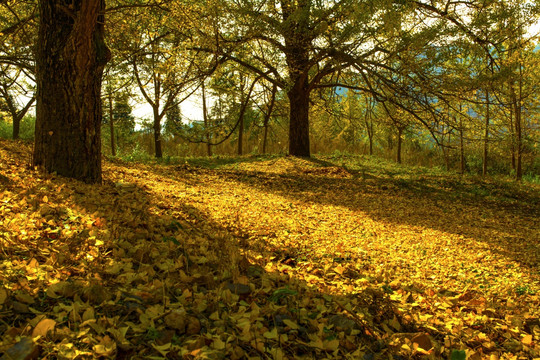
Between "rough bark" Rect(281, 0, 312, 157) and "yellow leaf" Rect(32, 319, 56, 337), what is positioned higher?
"rough bark" Rect(281, 0, 312, 157)

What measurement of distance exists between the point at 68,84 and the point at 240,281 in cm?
324

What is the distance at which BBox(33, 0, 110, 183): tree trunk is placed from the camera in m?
4.14

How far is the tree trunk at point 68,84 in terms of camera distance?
13.6 feet

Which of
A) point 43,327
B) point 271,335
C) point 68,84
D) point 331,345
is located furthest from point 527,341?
point 68,84

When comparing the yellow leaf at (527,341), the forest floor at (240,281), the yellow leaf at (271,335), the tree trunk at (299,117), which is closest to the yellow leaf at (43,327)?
the forest floor at (240,281)

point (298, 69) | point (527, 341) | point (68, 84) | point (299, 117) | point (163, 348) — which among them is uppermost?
Result: point (298, 69)

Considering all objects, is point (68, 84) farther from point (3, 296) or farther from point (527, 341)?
point (527, 341)

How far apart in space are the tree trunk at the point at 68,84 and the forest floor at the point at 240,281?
333mm

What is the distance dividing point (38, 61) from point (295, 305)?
4.06 m

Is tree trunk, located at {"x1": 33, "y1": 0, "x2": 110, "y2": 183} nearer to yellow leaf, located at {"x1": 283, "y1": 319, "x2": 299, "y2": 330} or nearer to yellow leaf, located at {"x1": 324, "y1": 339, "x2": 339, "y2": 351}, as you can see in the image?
yellow leaf, located at {"x1": 283, "y1": 319, "x2": 299, "y2": 330}

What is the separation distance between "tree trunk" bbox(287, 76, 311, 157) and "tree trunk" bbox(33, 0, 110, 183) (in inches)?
265

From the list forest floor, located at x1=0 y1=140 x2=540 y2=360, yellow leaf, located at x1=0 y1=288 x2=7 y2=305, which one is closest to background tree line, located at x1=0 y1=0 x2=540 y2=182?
forest floor, located at x1=0 y1=140 x2=540 y2=360

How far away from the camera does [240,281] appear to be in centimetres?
232

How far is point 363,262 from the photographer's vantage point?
3.30m
